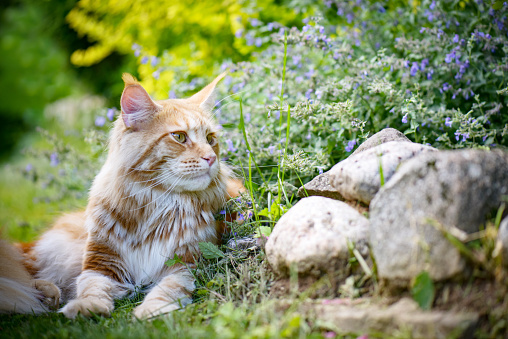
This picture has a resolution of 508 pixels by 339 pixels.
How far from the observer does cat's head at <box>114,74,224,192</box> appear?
7.43 ft

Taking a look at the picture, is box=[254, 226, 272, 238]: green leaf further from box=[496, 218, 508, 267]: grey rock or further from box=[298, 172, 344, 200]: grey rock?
box=[496, 218, 508, 267]: grey rock

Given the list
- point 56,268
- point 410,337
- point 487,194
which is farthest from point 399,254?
point 56,268

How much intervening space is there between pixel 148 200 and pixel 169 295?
557 millimetres

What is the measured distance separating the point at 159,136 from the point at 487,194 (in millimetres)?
1617

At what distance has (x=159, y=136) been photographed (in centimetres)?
230

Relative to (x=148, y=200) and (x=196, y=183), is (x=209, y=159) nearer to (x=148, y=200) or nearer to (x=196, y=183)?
(x=196, y=183)

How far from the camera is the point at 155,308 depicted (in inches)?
77.0

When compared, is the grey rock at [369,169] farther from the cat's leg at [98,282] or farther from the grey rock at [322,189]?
the cat's leg at [98,282]

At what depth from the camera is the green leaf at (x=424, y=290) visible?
1393mm

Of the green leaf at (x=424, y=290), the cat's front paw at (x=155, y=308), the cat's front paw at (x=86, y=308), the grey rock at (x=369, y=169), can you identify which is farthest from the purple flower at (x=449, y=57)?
the cat's front paw at (x=86, y=308)

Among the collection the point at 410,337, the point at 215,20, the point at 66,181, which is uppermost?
the point at 215,20

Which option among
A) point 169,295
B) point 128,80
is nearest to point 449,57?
point 128,80

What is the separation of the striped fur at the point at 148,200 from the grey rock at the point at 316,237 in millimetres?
590

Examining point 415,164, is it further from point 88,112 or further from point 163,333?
point 88,112
